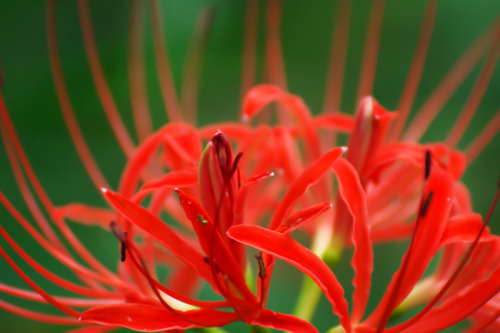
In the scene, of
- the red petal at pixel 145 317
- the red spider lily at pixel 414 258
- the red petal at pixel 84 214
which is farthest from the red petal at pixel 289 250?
the red petal at pixel 84 214

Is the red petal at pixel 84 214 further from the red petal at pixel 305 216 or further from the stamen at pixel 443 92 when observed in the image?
the stamen at pixel 443 92

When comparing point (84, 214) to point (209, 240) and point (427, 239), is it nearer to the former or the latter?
point (209, 240)

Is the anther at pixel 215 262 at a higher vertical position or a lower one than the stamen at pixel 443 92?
lower

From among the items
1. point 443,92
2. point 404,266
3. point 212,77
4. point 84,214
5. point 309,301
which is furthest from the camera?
point 212,77

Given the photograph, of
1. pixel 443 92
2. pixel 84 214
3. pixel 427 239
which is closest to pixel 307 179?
pixel 427 239

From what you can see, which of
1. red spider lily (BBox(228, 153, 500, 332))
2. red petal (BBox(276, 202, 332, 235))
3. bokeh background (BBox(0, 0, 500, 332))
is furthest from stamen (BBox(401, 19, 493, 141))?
red petal (BBox(276, 202, 332, 235))

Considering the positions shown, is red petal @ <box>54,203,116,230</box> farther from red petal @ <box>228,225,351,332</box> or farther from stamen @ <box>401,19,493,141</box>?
stamen @ <box>401,19,493,141</box>
